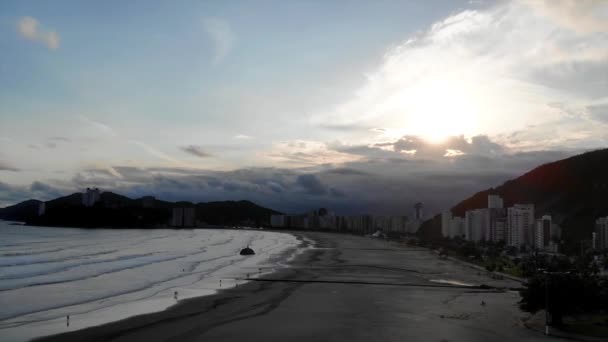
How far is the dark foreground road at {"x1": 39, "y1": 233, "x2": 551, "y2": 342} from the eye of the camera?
24.7 m

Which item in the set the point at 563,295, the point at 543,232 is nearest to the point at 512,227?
the point at 543,232

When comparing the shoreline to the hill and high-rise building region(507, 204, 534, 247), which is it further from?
the hill

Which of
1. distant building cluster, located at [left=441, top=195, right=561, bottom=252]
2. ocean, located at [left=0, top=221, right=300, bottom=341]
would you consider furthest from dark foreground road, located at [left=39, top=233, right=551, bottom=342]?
distant building cluster, located at [left=441, top=195, right=561, bottom=252]

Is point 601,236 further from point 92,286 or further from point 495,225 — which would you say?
point 92,286

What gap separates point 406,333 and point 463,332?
2803mm

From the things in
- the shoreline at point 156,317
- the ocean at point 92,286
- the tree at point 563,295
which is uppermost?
the tree at point 563,295

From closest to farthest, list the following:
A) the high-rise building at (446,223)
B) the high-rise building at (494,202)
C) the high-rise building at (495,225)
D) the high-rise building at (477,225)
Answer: the high-rise building at (495,225), the high-rise building at (477,225), the high-rise building at (494,202), the high-rise building at (446,223)

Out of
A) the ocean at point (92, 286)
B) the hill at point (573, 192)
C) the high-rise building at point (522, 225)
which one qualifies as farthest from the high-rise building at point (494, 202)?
the ocean at point (92, 286)

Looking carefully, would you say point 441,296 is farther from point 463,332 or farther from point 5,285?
point 5,285

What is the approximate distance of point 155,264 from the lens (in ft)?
205

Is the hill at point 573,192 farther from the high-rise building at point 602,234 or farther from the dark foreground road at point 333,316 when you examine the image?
the dark foreground road at point 333,316

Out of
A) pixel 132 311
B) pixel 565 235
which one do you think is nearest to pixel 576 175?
pixel 565 235

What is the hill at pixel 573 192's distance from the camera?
140 metres

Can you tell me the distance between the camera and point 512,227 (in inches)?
5202
